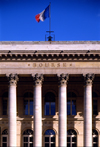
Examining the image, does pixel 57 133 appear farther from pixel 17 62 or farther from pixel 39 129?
pixel 17 62

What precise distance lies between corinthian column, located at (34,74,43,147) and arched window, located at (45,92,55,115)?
18.8 ft

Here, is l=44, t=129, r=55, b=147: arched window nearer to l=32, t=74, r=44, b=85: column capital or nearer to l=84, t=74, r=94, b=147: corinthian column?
l=84, t=74, r=94, b=147: corinthian column

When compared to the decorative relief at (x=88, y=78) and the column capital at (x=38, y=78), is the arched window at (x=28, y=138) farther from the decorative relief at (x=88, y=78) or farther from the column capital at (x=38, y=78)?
the decorative relief at (x=88, y=78)

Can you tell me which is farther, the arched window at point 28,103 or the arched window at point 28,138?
the arched window at point 28,103

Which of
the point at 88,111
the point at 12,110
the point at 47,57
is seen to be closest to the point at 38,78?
the point at 47,57

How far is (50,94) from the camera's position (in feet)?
261

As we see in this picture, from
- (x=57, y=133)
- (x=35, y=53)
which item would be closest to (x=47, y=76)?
(x=35, y=53)

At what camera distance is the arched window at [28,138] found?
78.0 meters

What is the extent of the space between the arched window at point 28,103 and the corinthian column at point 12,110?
19.2ft

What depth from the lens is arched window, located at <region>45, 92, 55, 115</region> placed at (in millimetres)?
79375

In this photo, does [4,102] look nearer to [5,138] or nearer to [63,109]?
[5,138]

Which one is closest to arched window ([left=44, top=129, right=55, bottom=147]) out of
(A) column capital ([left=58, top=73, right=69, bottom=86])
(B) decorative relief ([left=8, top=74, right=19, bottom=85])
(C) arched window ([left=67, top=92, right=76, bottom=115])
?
(C) arched window ([left=67, top=92, right=76, bottom=115])

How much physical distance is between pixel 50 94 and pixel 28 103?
10.9 feet

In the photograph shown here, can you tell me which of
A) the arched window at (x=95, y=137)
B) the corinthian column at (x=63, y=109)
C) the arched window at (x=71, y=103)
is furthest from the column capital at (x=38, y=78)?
the arched window at (x=95, y=137)
